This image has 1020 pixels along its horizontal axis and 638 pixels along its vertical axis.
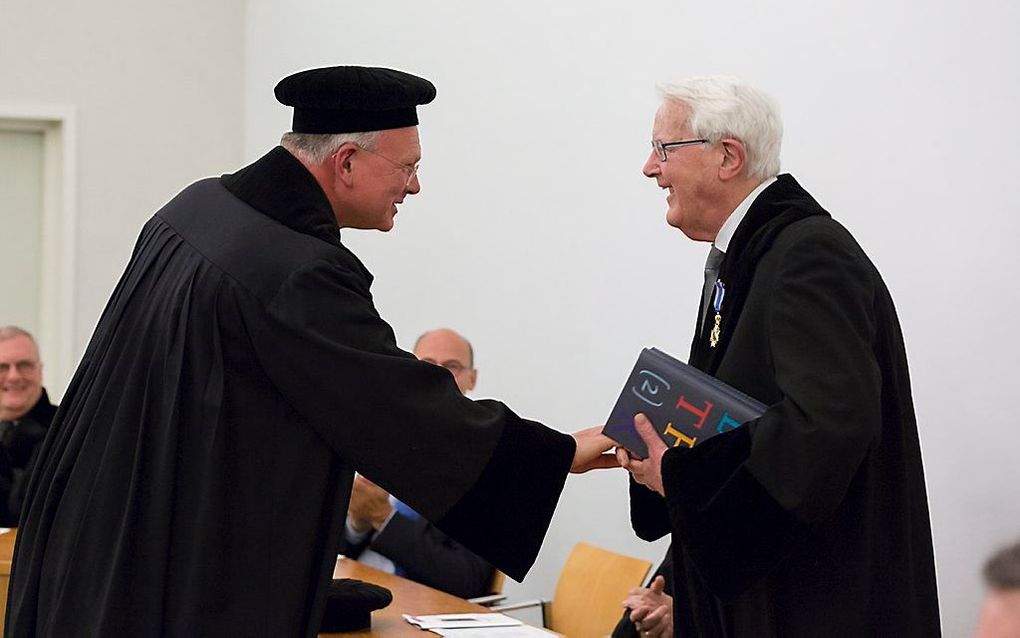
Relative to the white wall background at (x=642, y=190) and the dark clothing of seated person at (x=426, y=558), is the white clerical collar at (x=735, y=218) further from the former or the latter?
the dark clothing of seated person at (x=426, y=558)

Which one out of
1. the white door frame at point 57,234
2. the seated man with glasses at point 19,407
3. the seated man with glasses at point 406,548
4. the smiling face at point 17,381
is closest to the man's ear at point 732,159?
the seated man with glasses at point 406,548

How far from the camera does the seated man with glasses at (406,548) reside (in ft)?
16.6

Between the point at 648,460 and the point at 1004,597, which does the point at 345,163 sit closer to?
the point at 648,460

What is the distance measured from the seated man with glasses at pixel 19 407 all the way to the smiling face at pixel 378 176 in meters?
3.48

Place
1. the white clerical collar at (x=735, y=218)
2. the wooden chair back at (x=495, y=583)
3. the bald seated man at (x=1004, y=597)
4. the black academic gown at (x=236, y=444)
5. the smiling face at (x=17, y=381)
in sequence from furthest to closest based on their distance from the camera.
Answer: the smiling face at (x=17, y=381)
the wooden chair back at (x=495, y=583)
the white clerical collar at (x=735, y=218)
the black academic gown at (x=236, y=444)
the bald seated man at (x=1004, y=597)

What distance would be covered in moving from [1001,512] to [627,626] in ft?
3.57

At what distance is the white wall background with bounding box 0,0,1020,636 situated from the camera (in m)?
3.97

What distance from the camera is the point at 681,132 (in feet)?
10.1

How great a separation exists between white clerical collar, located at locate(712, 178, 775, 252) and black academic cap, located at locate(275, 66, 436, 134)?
72cm

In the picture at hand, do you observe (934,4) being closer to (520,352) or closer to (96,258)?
(520,352)

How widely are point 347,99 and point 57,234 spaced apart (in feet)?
20.7

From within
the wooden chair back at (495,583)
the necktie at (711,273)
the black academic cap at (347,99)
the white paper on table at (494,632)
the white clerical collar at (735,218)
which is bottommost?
the wooden chair back at (495,583)

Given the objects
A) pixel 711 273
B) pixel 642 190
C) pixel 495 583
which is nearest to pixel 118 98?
pixel 642 190

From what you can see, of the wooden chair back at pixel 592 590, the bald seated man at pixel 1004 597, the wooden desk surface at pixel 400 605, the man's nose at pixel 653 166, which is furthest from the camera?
the wooden chair back at pixel 592 590
